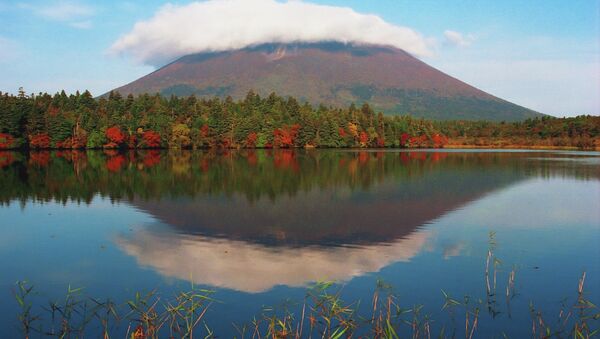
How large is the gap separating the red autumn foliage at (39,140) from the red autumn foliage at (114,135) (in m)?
9.43

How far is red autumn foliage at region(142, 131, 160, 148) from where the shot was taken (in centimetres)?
9244

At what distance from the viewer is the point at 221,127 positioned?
99000 mm

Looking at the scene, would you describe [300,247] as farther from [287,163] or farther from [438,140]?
[438,140]

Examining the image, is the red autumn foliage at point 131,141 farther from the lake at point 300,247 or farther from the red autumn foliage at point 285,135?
the lake at point 300,247

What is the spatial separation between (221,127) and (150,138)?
13.9 m

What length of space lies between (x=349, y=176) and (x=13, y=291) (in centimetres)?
2850

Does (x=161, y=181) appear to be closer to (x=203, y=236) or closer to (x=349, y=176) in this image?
(x=349, y=176)

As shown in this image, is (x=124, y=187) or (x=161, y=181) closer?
(x=124, y=187)

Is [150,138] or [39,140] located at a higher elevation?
[150,138]

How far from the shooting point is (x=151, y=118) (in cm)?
9506

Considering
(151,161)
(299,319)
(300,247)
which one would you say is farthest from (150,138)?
(299,319)

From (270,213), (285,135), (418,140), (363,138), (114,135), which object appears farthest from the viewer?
(418,140)

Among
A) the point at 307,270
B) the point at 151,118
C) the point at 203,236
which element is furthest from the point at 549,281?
the point at 151,118

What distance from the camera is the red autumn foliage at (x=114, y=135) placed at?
287 feet
